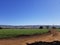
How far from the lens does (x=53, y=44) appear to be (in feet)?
55.0

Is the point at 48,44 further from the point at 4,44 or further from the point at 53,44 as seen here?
the point at 4,44

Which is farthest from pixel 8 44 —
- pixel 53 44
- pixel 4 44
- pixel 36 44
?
pixel 53 44

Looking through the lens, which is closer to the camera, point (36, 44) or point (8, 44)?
point (36, 44)

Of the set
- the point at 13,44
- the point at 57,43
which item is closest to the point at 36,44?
the point at 57,43

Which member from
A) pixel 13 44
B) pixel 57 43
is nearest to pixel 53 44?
pixel 57 43

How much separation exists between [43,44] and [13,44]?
5882 mm

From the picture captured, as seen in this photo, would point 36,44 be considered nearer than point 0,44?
Yes

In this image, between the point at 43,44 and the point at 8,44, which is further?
the point at 8,44

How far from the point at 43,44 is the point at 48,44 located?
1.66 feet

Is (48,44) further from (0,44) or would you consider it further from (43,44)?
(0,44)

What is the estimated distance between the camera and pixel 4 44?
21.6m

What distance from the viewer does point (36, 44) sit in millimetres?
17094

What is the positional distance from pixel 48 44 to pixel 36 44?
120cm

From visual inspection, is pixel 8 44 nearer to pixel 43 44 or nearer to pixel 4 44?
pixel 4 44
